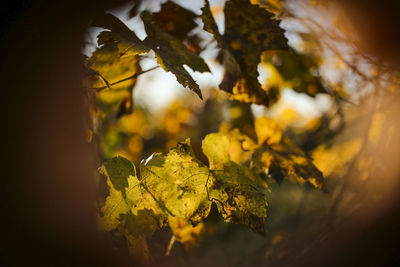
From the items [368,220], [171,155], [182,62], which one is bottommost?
[368,220]

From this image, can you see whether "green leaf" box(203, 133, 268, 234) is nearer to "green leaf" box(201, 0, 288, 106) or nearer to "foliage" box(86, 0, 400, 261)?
"foliage" box(86, 0, 400, 261)

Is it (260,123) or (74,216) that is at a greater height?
(74,216)

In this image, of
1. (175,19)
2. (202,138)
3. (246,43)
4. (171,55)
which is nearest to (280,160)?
(202,138)

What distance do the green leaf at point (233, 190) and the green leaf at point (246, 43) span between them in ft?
0.58

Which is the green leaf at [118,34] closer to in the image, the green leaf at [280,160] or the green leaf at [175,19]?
the green leaf at [175,19]

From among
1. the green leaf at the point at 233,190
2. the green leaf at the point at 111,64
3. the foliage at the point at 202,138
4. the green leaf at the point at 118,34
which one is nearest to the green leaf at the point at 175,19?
the foliage at the point at 202,138

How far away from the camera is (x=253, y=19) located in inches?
28.0

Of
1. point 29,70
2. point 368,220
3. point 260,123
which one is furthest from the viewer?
point 260,123

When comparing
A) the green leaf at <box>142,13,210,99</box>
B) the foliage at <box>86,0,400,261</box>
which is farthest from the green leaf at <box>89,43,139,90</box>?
the green leaf at <box>142,13,210,99</box>

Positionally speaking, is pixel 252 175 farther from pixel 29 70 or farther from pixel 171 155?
pixel 29 70

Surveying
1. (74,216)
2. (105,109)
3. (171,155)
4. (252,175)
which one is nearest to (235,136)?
(252,175)

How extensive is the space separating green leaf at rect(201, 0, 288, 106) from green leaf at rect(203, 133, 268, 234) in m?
0.18

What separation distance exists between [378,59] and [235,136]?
0.75 metres

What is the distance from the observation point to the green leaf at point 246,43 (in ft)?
2.26
